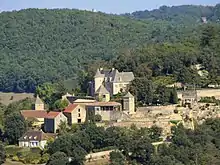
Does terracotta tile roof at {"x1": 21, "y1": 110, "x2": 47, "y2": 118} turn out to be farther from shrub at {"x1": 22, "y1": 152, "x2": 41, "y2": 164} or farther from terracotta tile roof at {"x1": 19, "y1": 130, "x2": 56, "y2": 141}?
shrub at {"x1": 22, "y1": 152, "x2": 41, "y2": 164}

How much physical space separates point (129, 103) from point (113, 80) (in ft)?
11.9

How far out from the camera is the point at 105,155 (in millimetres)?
35844

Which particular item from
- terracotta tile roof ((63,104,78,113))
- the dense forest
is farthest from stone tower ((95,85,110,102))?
the dense forest

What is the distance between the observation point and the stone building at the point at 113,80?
4341cm

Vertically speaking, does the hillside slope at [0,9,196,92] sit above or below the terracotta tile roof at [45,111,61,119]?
above

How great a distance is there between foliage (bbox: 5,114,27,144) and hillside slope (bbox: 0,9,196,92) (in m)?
42.8

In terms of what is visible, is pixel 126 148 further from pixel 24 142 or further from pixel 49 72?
pixel 49 72

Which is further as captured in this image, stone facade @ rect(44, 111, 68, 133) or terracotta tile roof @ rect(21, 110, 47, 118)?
terracotta tile roof @ rect(21, 110, 47, 118)

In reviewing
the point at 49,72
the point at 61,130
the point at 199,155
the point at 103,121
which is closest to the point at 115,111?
the point at 103,121

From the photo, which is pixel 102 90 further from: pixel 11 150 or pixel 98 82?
pixel 11 150

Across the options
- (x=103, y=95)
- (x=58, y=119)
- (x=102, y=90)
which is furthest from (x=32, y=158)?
(x=102, y=90)

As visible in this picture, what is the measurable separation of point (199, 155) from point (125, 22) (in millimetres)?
75166

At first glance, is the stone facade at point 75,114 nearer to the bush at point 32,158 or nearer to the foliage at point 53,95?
the foliage at point 53,95

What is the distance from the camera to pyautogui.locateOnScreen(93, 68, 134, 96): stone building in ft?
142
